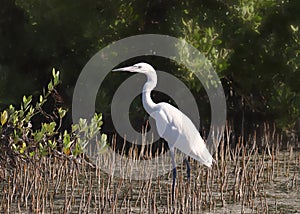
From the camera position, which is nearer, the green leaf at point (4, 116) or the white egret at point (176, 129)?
the green leaf at point (4, 116)

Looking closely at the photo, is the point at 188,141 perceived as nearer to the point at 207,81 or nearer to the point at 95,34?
the point at 207,81

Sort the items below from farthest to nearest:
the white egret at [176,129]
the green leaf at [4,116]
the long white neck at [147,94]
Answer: the long white neck at [147,94], the white egret at [176,129], the green leaf at [4,116]

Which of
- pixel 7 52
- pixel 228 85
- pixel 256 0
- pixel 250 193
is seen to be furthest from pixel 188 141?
pixel 7 52

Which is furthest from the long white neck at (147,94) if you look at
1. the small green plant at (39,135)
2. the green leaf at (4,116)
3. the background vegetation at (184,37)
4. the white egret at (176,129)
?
the green leaf at (4,116)

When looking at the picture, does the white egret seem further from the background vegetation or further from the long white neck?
the background vegetation

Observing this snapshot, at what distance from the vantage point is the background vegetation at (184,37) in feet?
28.3

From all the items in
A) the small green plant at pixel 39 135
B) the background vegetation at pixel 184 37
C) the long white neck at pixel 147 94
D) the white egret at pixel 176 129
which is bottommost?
the small green plant at pixel 39 135

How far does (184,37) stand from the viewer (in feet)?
27.6

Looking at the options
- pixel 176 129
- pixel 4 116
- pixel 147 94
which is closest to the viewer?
pixel 4 116

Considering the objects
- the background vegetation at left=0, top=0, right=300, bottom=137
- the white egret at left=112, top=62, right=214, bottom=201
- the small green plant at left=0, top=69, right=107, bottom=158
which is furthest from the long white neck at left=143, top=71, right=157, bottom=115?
the background vegetation at left=0, top=0, right=300, bottom=137

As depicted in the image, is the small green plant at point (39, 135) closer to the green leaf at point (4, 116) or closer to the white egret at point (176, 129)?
the green leaf at point (4, 116)

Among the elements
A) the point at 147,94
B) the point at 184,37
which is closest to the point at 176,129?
the point at 147,94

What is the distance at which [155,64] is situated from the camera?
9.31 meters

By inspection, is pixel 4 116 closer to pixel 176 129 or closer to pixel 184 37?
pixel 176 129
